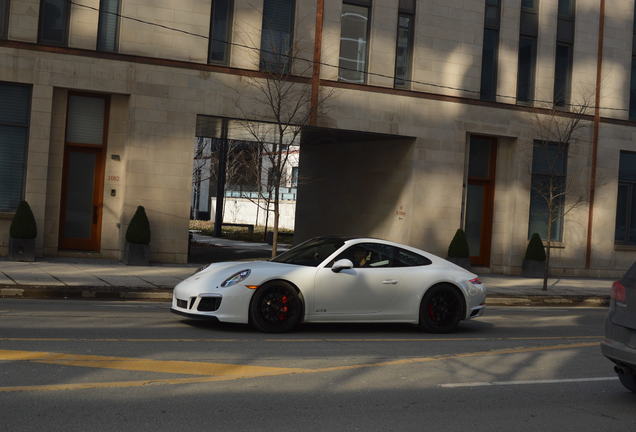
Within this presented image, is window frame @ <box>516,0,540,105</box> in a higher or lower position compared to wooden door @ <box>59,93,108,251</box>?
higher

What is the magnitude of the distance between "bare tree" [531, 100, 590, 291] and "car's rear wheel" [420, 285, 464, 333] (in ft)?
50.5

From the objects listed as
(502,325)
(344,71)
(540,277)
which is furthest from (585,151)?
(502,325)

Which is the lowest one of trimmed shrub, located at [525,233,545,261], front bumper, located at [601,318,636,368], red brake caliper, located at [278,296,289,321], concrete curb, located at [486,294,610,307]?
concrete curb, located at [486,294,610,307]

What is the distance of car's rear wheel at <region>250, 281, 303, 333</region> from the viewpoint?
10602 millimetres

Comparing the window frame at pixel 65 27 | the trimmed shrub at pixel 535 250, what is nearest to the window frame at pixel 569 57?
the trimmed shrub at pixel 535 250

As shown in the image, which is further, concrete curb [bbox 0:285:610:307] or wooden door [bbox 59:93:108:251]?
wooden door [bbox 59:93:108:251]

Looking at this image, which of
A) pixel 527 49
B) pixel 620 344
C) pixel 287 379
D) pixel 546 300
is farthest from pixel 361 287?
pixel 527 49

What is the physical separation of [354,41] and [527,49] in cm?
665

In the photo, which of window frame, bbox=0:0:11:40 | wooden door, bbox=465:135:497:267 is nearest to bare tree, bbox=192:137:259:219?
wooden door, bbox=465:135:497:267

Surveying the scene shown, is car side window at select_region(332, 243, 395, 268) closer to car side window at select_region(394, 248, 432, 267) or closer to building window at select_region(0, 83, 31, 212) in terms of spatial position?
car side window at select_region(394, 248, 432, 267)

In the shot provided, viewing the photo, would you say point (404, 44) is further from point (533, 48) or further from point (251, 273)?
point (251, 273)

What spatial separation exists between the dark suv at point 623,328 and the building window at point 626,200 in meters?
22.5

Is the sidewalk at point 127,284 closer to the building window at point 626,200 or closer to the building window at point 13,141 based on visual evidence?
the building window at point 13,141

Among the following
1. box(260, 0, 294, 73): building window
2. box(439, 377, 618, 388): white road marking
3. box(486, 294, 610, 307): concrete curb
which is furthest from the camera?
box(260, 0, 294, 73): building window
